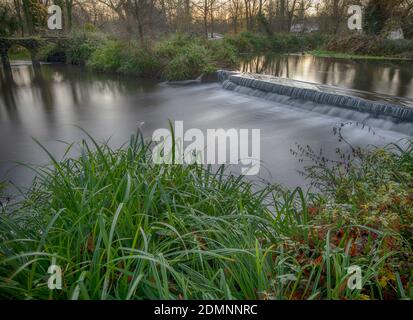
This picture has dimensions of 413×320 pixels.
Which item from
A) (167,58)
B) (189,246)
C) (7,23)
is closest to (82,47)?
(7,23)

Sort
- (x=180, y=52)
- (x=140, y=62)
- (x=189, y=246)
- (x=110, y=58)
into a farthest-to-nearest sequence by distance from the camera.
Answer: (x=110, y=58)
(x=140, y=62)
(x=180, y=52)
(x=189, y=246)

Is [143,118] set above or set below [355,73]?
below

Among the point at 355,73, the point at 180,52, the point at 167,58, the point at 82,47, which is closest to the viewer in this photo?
the point at 355,73

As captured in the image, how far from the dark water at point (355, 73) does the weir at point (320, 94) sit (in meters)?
1.39

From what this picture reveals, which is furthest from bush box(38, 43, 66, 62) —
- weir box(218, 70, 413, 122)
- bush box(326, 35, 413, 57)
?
bush box(326, 35, 413, 57)

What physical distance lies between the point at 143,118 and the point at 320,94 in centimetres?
483

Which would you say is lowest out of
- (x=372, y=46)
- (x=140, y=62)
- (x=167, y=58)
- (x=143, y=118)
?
(x=143, y=118)

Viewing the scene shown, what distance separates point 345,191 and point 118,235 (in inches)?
83.9

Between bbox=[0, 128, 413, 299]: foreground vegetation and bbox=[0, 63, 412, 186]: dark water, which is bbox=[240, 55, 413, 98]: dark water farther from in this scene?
bbox=[0, 128, 413, 299]: foreground vegetation

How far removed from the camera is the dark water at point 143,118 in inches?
245

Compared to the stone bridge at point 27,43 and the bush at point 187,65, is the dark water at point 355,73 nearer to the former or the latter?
the bush at point 187,65

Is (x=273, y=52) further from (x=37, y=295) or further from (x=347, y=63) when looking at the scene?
(x=37, y=295)

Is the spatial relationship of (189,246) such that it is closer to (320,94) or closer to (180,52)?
(320,94)

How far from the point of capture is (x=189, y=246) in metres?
2.00
